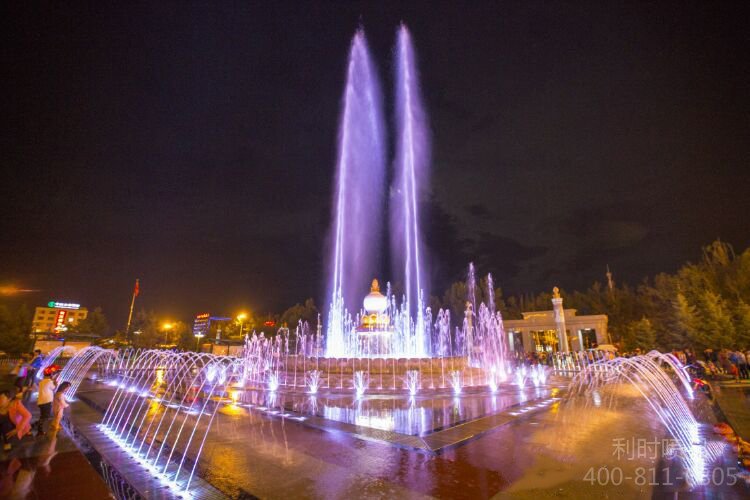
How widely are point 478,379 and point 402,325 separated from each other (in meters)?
13.5

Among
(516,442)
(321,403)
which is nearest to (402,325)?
(321,403)

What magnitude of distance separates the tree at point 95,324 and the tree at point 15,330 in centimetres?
2195

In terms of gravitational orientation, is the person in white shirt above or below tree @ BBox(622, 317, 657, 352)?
below

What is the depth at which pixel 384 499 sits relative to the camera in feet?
15.2

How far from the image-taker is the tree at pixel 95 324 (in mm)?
66438

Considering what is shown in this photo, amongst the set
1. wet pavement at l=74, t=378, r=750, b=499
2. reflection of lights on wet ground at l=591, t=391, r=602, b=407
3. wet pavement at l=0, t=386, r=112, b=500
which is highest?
wet pavement at l=0, t=386, r=112, b=500

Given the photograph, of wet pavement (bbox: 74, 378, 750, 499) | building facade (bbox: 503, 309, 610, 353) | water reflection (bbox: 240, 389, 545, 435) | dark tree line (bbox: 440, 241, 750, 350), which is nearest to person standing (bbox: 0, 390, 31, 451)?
wet pavement (bbox: 74, 378, 750, 499)

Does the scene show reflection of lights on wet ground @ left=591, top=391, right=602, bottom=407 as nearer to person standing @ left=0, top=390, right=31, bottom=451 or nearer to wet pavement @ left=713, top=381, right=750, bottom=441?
wet pavement @ left=713, top=381, right=750, bottom=441

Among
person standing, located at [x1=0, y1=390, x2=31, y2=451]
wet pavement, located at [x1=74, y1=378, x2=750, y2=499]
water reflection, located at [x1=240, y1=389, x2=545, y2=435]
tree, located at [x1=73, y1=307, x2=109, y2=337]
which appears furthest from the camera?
tree, located at [x1=73, y1=307, x2=109, y2=337]

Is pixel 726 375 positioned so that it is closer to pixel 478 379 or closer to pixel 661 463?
pixel 478 379

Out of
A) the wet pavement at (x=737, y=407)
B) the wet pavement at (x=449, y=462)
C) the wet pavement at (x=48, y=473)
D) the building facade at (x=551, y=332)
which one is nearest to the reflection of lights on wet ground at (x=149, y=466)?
the wet pavement at (x=449, y=462)

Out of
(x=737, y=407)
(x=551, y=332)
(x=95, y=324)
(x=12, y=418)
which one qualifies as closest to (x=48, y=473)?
(x=12, y=418)

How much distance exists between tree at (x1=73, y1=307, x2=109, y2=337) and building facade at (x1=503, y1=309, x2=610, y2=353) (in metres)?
76.5

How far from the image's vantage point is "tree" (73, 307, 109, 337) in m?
66.4
